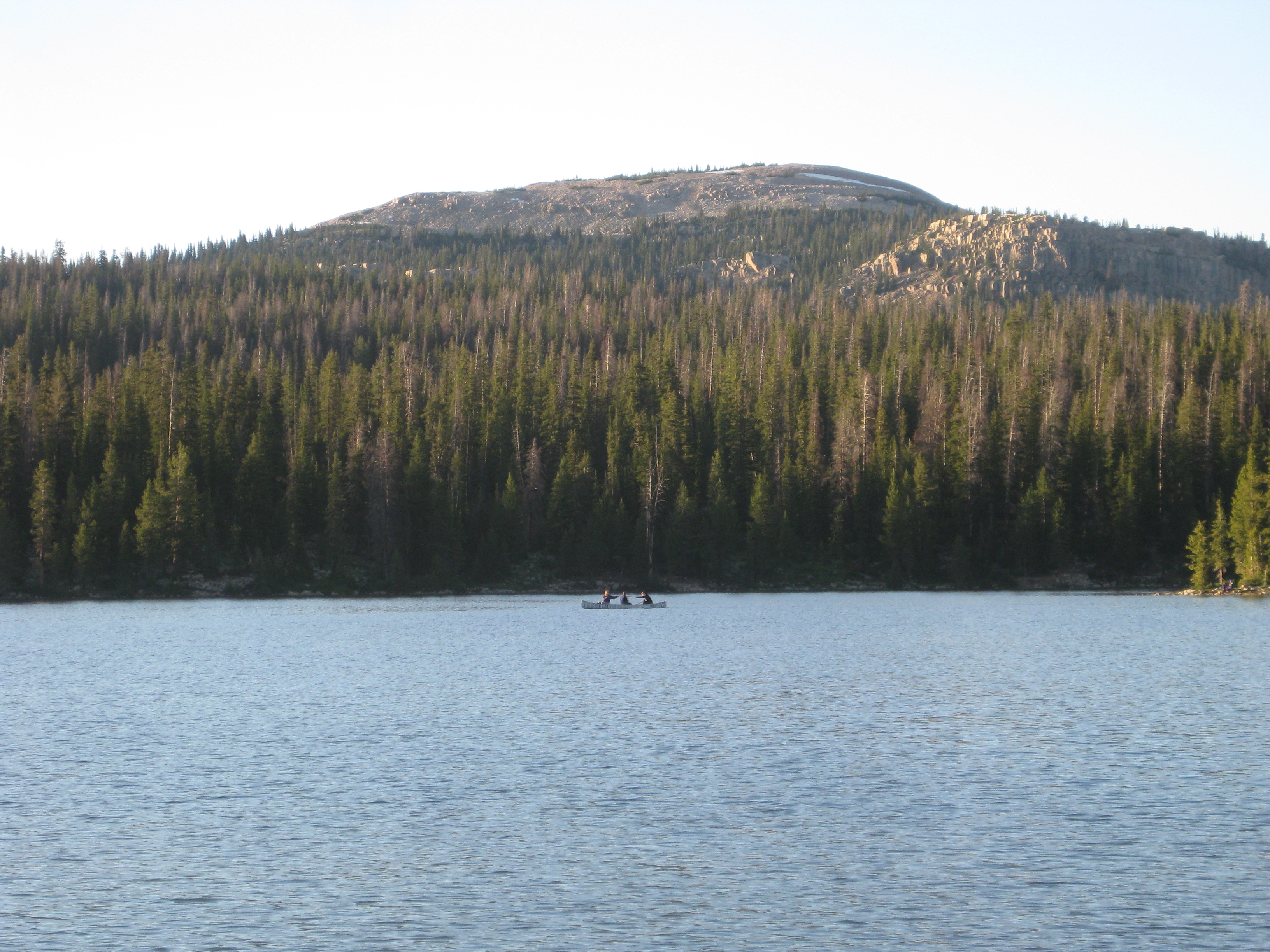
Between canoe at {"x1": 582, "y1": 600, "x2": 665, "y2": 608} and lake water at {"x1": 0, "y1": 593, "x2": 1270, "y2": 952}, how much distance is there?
109ft

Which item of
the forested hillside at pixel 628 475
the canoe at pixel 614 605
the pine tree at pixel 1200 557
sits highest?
the forested hillside at pixel 628 475

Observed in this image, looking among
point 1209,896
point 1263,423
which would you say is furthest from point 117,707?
point 1263,423

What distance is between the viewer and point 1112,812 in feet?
88.9

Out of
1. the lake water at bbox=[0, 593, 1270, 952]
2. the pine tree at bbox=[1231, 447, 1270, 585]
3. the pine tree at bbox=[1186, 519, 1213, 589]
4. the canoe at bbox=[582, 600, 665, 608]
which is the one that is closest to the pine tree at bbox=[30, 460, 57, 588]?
the canoe at bbox=[582, 600, 665, 608]

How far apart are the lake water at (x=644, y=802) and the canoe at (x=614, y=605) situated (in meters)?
33.3

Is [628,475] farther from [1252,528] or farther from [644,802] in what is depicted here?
[644,802]

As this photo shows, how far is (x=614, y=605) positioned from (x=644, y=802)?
217ft

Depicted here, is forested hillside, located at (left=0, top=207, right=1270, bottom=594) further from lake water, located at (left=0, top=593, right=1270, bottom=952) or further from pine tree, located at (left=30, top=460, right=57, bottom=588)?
lake water, located at (left=0, top=593, right=1270, bottom=952)

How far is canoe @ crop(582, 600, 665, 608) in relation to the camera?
93688 mm

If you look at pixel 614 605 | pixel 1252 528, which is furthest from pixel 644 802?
pixel 1252 528

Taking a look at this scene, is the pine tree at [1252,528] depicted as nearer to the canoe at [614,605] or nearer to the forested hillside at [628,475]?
the forested hillside at [628,475]

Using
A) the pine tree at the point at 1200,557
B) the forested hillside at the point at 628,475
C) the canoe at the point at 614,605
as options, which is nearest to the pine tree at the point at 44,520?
the forested hillside at the point at 628,475

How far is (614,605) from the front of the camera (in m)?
94.7

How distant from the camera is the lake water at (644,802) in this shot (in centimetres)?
2033
